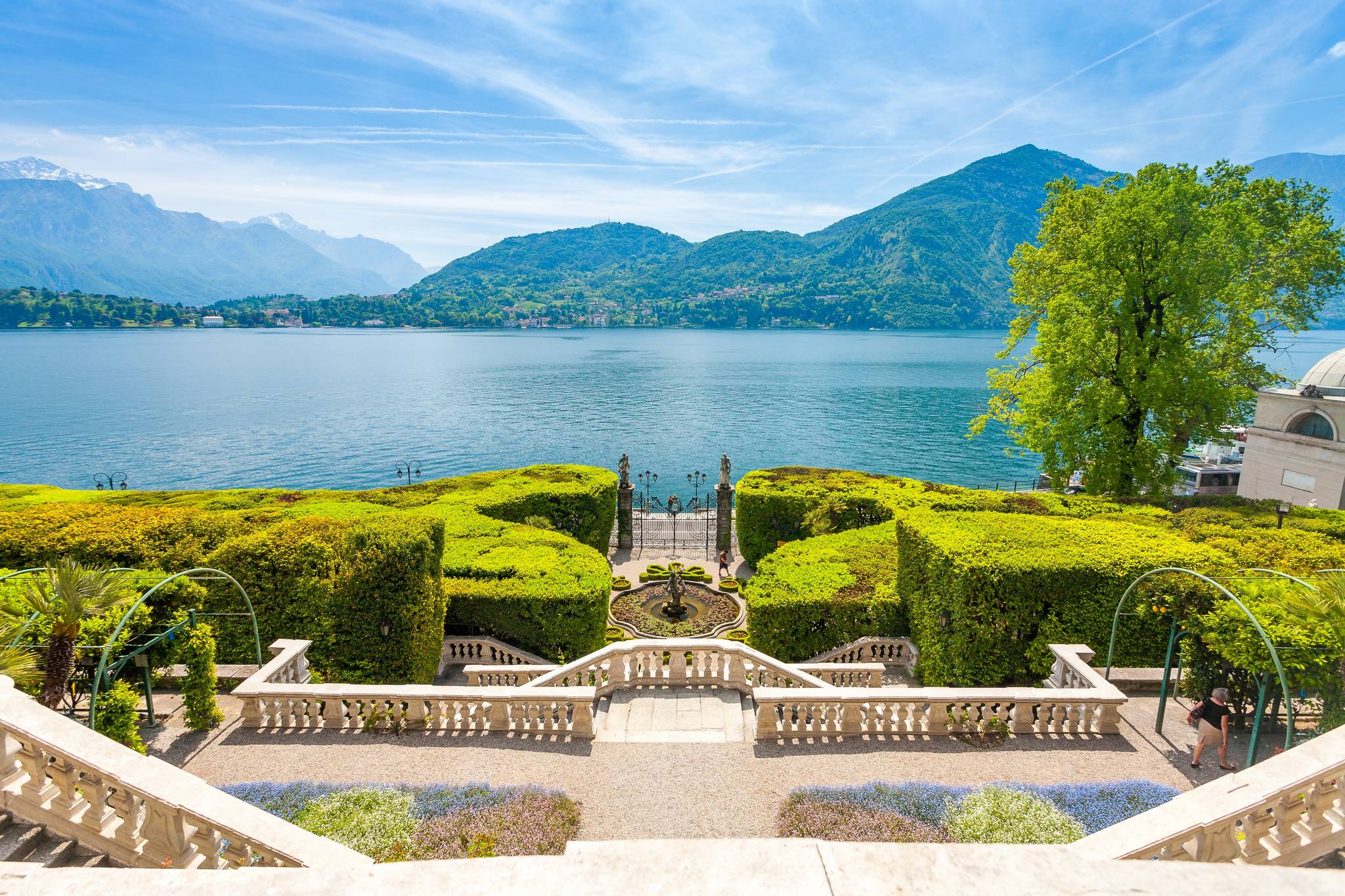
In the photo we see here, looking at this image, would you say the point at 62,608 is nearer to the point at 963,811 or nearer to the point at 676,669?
the point at 676,669

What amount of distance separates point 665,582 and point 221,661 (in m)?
17.2

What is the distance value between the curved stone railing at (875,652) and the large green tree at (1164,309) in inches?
569

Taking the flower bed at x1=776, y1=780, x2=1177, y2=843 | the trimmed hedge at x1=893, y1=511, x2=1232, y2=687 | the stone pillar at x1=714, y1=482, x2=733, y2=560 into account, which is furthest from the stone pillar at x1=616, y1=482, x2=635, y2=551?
the flower bed at x1=776, y1=780, x2=1177, y2=843

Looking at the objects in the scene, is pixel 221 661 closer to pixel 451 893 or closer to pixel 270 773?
pixel 270 773

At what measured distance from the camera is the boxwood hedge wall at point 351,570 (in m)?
14.4

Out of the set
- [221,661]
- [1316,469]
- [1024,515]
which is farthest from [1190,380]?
[221,661]

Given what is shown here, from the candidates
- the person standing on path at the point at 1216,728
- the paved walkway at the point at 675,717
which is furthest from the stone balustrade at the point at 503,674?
the person standing on path at the point at 1216,728

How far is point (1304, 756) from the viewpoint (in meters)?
6.29

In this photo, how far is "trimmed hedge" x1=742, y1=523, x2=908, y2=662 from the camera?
17.8m

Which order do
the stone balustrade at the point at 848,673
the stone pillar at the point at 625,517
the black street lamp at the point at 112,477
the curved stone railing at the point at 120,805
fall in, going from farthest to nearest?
the black street lamp at the point at 112,477
the stone pillar at the point at 625,517
the stone balustrade at the point at 848,673
the curved stone railing at the point at 120,805

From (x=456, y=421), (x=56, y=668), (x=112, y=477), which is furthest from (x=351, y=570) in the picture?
(x=456, y=421)

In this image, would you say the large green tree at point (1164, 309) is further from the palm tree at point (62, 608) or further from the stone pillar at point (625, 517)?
the palm tree at point (62, 608)

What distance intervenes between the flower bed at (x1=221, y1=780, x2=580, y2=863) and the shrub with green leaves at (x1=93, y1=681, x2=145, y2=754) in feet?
5.87

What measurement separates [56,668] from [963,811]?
12993 millimetres
